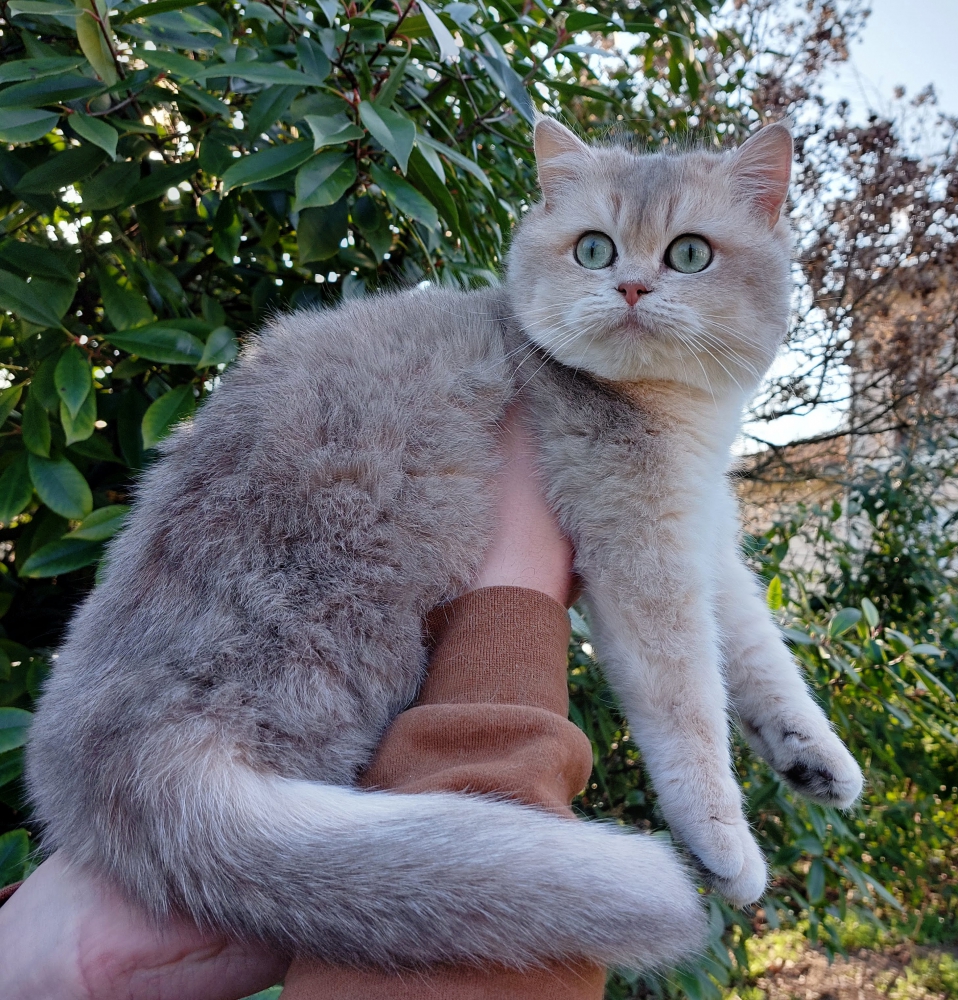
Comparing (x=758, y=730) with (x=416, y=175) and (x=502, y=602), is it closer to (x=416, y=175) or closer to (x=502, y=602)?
(x=502, y=602)

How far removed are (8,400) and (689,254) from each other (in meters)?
1.46

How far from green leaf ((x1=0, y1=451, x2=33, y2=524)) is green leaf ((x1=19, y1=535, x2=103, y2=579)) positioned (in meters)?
0.09

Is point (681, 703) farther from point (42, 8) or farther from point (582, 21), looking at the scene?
point (42, 8)

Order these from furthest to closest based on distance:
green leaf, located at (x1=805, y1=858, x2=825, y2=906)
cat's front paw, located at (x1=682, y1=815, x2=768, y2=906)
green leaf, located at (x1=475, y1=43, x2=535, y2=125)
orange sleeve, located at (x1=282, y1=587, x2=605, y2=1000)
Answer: green leaf, located at (x1=805, y1=858, x2=825, y2=906), green leaf, located at (x1=475, y1=43, x2=535, y2=125), cat's front paw, located at (x1=682, y1=815, x2=768, y2=906), orange sleeve, located at (x1=282, y1=587, x2=605, y2=1000)

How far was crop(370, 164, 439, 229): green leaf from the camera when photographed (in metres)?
1.58

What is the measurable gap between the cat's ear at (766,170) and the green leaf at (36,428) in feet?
5.15

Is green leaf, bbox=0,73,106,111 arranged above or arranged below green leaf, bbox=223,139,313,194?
above

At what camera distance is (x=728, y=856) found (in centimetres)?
130

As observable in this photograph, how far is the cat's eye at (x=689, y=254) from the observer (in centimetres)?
164

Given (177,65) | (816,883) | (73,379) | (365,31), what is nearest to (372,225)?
(365,31)

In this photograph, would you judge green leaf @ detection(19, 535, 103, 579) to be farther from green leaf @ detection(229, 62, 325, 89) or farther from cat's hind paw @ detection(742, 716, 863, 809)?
cat's hind paw @ detection(742, 716, 863, 809)

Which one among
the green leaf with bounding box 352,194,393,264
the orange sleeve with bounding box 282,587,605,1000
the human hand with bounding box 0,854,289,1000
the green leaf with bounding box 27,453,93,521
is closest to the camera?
the orange sleeve with bounding box 282,587,605,1000

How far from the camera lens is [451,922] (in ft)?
3.13

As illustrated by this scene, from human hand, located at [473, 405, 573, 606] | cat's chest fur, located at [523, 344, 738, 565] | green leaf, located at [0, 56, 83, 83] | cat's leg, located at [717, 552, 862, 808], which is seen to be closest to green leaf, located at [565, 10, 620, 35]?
cat's chest fur, located at [523, 344, 738, 565]
